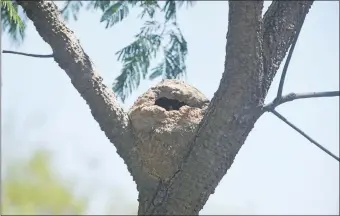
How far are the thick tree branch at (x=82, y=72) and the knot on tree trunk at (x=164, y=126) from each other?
10 centimetres

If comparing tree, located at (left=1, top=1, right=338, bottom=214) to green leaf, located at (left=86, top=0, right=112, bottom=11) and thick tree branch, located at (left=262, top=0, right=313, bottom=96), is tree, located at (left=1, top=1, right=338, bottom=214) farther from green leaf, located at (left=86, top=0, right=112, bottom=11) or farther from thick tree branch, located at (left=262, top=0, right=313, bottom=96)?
green leaf, located at (left=86, top=0, right=112, bottom=11)

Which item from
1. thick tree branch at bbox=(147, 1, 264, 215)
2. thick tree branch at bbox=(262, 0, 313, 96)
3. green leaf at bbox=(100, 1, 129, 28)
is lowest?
thick tree branch at bbox=(147, 1, 264, 215)

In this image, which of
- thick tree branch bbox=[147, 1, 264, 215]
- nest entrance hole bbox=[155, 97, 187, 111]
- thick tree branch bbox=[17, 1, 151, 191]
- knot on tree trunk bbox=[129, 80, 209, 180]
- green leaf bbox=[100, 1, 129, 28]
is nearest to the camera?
thick tree branch bbox=[147, 1, 264, 215]

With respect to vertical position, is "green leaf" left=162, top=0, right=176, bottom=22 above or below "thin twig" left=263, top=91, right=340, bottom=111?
above

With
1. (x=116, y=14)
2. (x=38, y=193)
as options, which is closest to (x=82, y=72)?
(x=116, y=14)

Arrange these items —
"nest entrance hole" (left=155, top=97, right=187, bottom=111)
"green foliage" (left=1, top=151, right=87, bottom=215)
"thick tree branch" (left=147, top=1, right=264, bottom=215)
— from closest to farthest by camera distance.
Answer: "thick tree branch" (left=147, top=1, right=264, bottom=215), "nest entrance hole" (left=155, top=97, right=187, bottom=111), "green foliage" (left=1, top=151, right=87, bottom=215)

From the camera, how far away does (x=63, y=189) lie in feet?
16.9

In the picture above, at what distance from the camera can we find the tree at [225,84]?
4.22ft

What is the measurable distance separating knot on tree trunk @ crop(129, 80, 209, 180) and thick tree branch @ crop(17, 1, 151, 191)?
101 mm

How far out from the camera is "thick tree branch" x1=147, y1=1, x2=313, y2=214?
50.2 inches

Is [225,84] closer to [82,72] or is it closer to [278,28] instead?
[278,28]

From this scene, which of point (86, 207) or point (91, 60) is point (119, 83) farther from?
point (86, 207)

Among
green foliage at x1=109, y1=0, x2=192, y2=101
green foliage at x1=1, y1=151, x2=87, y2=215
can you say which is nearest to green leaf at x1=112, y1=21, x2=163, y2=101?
green foliage at x1=109, y1=0, x2=192, y2=101

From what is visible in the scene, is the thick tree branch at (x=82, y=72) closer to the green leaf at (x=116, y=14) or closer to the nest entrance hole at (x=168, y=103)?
the nest entrance hole at (x=168, y=103)
